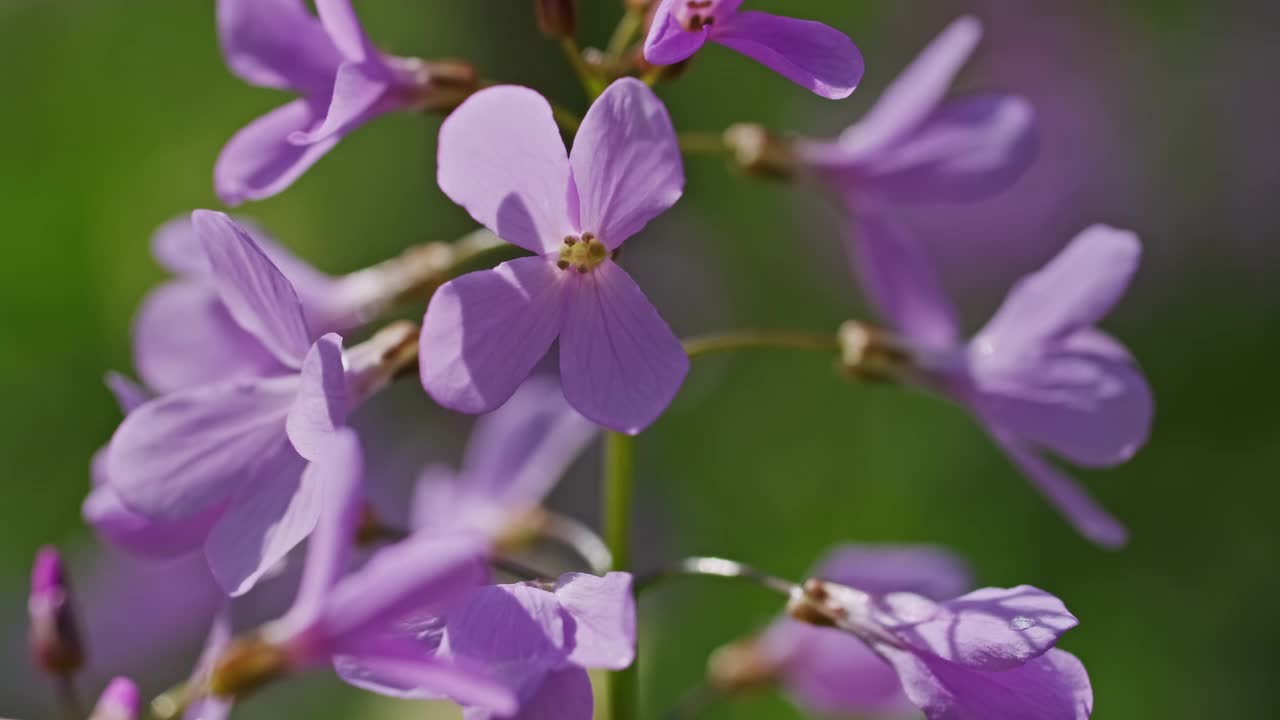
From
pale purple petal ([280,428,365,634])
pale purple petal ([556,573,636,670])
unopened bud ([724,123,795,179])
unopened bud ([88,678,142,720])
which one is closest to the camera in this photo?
pale purple petal ([280,428,365,634])

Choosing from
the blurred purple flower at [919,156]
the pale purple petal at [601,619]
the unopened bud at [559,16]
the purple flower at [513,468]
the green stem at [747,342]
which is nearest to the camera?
the pale purple petal at [601,619]

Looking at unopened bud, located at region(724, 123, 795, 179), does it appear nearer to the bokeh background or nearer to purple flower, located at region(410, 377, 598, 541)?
purple flower, located at region(410, 377, 598, 541)

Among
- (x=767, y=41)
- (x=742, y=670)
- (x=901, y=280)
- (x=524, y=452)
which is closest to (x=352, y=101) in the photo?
(x=767, y=41)

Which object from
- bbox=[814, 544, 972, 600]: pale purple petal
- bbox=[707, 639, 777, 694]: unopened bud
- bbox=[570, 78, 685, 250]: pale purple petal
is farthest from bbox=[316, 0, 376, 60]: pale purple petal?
bbox=[707, 639, 777, 694]: unopened bud

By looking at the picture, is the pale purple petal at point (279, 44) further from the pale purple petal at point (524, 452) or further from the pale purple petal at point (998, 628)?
the pale purple petal at point (998, 628)

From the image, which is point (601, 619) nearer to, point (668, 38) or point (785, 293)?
point (668, 38)

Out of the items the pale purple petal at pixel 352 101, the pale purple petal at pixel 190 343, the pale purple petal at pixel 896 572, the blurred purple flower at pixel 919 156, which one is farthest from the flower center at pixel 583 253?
the pale purple petal at pixel 896 572

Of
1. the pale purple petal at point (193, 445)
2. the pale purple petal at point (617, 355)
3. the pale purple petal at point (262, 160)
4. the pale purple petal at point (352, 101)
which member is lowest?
the pale purple petal at point (193, 445)

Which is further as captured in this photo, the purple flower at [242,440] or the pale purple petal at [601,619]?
the purple flower at [242,440]
